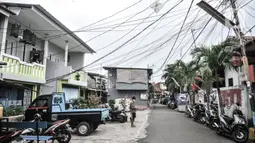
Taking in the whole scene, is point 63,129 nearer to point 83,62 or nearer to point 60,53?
point 60,53

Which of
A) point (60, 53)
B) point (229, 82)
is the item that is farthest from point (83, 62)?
point (229, 82)

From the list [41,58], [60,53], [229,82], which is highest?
[60,53]

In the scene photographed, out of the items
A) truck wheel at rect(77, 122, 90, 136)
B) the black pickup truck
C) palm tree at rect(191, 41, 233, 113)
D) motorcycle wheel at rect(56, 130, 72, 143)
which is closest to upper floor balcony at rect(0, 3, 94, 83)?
the black pickup truck

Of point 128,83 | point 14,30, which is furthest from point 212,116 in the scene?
point 128,83

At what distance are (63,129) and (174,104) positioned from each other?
25117mm

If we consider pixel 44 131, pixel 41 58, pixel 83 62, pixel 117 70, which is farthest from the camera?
pixel 117 70

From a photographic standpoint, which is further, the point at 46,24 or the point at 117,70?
the point at 117,70

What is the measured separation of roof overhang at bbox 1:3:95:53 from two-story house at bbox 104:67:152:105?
41.9ft

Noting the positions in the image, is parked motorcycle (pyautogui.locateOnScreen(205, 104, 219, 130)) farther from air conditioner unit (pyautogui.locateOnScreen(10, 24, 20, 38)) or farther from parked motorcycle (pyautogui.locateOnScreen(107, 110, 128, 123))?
air conditioner unit (pyautogui.locateOnScreen(10, 24, 20, 38))

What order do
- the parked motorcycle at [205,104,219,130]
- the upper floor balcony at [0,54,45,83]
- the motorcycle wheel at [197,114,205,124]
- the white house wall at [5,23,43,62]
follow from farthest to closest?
the motorcycle wheel at [197,114,205,124]
the white house wall at [5,23,43,62]
the parked motorcycle at [205,104,219,130]
the upper floor balcony at [0,54,45,83]

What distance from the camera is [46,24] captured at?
13.6 metres

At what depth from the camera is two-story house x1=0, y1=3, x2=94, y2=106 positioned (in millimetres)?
10953

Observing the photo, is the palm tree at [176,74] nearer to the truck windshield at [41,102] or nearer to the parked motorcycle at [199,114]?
the parked motorcycle at [199,114]

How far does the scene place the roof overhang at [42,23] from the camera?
37.4 ft
